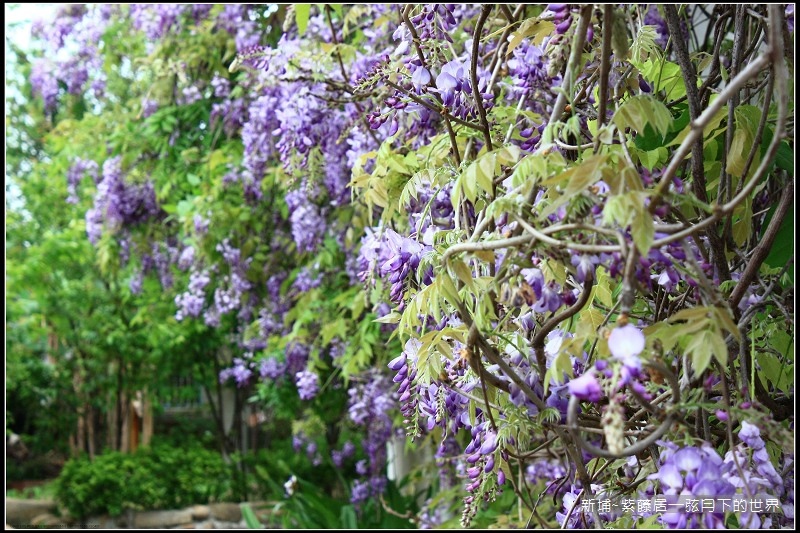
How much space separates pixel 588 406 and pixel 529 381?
20 cm

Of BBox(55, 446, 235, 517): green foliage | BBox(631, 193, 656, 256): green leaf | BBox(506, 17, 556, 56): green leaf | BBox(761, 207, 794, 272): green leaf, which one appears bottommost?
BBox(55, 446, 235, 517): green foliage

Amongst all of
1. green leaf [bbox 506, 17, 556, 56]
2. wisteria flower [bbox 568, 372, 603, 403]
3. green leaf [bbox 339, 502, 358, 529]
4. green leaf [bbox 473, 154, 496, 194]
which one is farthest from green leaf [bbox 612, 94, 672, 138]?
green leaf [bbox 339, 502, 358, 529]

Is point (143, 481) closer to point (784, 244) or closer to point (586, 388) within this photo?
point (784, 244)

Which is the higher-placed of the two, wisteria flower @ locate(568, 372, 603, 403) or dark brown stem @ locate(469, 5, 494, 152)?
dark brown stem @ locate(469, 5, 494, 152)

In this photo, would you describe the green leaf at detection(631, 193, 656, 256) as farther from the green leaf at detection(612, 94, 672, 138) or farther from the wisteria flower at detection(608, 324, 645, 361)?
the green leaf at detection(612, 94, 672, 138)

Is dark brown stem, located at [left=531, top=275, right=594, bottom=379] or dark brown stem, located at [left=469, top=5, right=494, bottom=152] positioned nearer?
dark brown stem, located at [left=531, top=275, right=594, bottom=379]

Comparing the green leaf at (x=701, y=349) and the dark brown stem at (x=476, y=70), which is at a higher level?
the dark brown stem at (x=476, y=70)

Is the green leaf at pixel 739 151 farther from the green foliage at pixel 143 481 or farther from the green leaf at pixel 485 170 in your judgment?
the green foliage at pixel 143 481

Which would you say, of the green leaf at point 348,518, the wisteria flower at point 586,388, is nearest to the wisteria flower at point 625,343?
the wisteria flower at point 586,388

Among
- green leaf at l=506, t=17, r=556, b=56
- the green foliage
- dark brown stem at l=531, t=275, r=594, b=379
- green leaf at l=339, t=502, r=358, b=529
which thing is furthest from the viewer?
the green foliage

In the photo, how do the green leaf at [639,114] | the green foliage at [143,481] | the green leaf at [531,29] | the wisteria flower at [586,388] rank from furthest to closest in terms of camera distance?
the green foliage at [143,481] < the green leaf at [531,29] < the green leaf at [639,114] < the wisteria flower at [586,388]

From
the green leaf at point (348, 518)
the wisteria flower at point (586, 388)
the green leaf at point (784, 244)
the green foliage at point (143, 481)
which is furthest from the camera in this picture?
the green foliage at point (143, 481)

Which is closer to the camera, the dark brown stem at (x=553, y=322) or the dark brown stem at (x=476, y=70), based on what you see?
the dark brown stem at (x=553, y=322)

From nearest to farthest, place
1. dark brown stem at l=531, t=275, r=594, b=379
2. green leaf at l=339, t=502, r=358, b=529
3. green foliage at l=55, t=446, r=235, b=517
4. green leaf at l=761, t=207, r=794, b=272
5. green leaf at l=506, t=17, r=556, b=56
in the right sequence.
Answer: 1. dark brown stem at l=531, t=275, r=594, b=379
2. green leaf at l=761, t=207, r=794, b=272
3. green leaf at l=506, t=17, r=556, b=56
4. green leaf at l=339, t=502, r=358, b=529
5. green foliage at l=55, t=446, r=235, b=517
